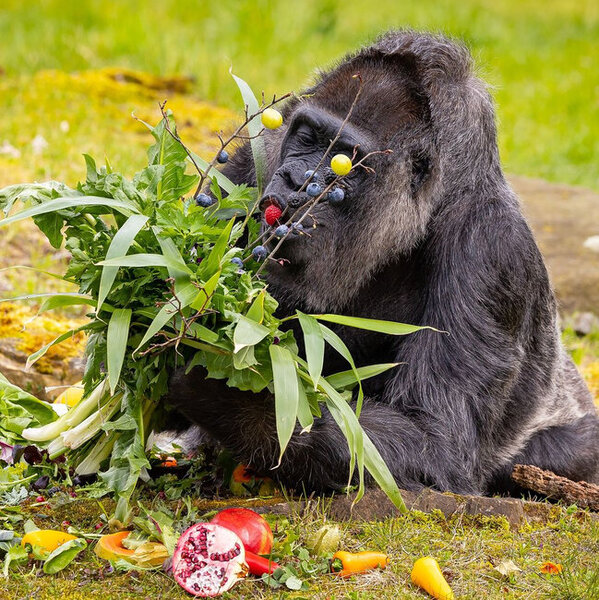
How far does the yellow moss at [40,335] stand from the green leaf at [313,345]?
7.52 feet

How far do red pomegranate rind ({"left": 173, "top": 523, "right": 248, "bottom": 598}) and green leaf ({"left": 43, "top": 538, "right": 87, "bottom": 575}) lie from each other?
0.36 metres

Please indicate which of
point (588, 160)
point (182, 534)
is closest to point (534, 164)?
point (588, 160)

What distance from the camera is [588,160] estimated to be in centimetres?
1215

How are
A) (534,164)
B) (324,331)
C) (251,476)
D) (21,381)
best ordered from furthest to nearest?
(534,164), (21,381), (251,476), (324,331)

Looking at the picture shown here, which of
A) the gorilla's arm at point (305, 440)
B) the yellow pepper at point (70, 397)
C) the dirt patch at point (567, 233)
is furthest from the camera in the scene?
the dirt patch at point (567, 233)

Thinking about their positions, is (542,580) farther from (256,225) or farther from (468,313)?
(256,225)

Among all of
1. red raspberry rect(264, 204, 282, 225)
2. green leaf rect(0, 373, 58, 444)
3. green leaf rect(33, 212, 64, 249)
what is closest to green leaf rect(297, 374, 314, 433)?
red raspberry rect(264, 204, 282, 225)

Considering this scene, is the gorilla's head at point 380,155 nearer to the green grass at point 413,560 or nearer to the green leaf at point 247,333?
the green leaf at point 247,333

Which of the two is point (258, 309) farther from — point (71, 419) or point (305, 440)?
point (71, 419)

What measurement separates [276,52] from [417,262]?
950 cm

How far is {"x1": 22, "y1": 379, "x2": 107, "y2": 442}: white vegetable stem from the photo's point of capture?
3689 mm

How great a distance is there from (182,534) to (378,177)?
1.76 meters

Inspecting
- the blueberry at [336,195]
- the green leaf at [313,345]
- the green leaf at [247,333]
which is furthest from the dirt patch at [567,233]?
the green leaf at [247,333]

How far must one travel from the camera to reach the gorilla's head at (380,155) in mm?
4012
